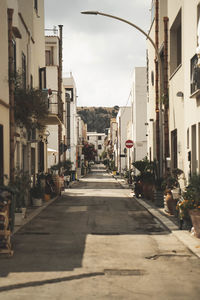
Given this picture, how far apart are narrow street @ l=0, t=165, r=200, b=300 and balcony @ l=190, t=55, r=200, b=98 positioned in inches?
147

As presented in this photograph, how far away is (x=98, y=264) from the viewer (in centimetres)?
781

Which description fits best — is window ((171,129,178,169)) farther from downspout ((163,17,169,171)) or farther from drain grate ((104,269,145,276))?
drain grate ((104,269,145,276))

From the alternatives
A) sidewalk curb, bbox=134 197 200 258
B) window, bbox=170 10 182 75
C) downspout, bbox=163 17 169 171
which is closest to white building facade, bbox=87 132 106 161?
downspout, bbox=163 17 169 171

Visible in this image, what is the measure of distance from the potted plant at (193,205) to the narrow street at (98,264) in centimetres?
56

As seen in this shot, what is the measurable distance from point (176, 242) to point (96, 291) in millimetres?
4214

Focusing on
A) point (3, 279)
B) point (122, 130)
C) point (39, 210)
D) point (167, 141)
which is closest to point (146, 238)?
point (3, 279)

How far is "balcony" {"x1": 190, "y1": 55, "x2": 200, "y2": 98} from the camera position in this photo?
12.8 meters

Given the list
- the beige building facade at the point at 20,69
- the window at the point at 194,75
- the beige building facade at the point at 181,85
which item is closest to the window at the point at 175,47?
the beige building facade at the point at 181,85

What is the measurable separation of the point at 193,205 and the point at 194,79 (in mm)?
4075

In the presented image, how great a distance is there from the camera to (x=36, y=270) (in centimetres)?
740

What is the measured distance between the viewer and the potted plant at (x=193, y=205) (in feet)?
33.9

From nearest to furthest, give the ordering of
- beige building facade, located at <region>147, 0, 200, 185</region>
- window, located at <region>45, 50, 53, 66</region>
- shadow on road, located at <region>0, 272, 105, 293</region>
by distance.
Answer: shadow on road, located at <region>0, 272, 105, 293</region>
beige building facade, located at <region>147, 0, 200, 185</region>
window, located at <region>45, 50, 53, 66</region>

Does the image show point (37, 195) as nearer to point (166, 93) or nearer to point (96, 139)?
point (166, 93)

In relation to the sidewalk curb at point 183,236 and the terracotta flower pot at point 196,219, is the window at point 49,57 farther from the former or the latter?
the terracotta flower pot at point 196,219
